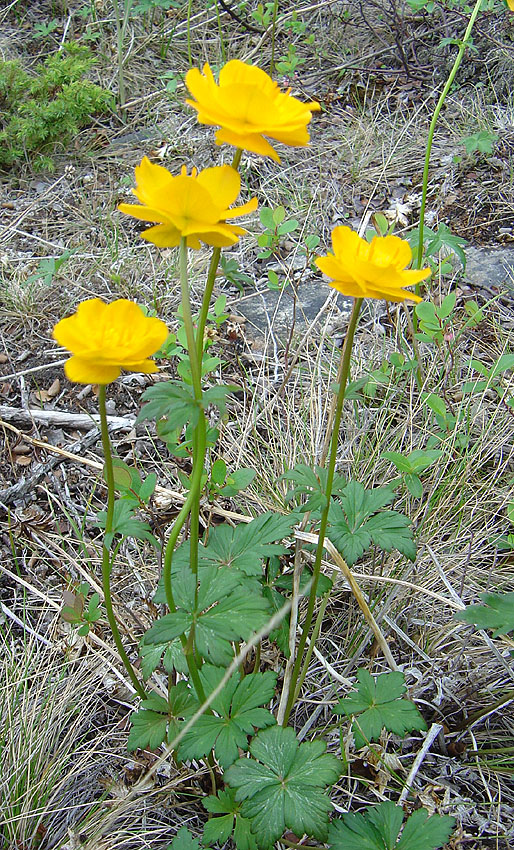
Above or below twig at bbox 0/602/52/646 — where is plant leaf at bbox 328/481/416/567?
above

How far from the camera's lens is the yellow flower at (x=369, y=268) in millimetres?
862

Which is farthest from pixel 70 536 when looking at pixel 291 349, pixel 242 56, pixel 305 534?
pixel 242 56

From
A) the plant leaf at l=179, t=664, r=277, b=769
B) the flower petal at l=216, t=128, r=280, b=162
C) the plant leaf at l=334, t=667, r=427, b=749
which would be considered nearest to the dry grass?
the plant leaf at l=334, t=667, r=427, b=749

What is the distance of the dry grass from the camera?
128 cm

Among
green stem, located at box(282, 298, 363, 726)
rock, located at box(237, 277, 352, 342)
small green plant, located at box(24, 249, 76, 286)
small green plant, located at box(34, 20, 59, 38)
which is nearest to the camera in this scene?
green stem, located at box(282, 298, 363, 726)

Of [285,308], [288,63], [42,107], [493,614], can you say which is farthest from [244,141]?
[288,63]

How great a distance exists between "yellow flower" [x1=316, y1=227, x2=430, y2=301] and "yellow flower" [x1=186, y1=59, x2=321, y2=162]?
0.15m

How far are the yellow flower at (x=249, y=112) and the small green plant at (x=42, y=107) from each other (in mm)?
2347

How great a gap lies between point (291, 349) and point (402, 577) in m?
1.03

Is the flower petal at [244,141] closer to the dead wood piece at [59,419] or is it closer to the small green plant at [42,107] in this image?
the dead wood piece at [59,419]

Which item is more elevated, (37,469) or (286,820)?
(37,469)

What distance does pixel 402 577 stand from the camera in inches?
59.1

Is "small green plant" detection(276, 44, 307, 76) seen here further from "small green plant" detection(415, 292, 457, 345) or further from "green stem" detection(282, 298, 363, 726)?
"green stem" detection(282, 298, 363, 726)

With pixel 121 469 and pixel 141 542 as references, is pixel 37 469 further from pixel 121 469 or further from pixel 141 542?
pixel 121 469
